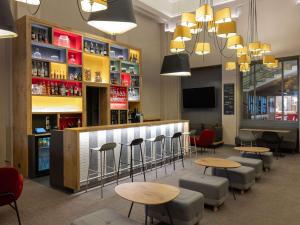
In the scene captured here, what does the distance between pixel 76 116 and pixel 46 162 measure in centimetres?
139

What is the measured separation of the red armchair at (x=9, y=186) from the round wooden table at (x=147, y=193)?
1307mm

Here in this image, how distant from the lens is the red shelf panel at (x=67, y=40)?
232 inches

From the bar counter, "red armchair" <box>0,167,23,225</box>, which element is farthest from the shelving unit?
"red armchair" <box>0,167,23,225</box>

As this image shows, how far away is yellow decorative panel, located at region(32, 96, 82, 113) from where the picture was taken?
553cm

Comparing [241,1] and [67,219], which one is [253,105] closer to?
[241,1]

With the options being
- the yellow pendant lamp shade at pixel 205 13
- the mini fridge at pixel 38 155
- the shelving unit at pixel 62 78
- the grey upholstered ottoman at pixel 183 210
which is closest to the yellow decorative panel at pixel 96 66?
the shelving unit at pixel 62 78

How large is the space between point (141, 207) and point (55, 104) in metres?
3.56

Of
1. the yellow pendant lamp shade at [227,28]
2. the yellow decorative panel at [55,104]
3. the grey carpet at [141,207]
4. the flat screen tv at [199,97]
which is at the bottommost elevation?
the grey carpet at [141,207]

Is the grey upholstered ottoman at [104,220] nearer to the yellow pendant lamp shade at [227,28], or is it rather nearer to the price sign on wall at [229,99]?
the yellow pendant lamp shade at [227,28]

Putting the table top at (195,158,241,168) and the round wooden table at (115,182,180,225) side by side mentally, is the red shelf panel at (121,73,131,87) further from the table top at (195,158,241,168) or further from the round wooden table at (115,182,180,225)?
the round wooden table at (115,182,180,225)

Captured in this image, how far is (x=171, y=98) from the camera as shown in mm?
10633

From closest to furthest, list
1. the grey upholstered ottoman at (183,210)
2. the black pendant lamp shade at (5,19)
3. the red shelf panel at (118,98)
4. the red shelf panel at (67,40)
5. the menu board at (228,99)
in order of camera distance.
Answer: the grey upholstered ottoman at (183,210) → the black pendant lamp shade at (5,19) → the red shelf panel at (67,40) → the red shelf panel at (118,98) → the menu board at (228,99)

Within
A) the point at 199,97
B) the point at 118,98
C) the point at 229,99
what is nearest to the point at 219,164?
the point at 118,98

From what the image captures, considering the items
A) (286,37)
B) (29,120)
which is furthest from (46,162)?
(286,37)
